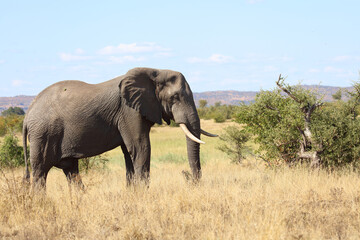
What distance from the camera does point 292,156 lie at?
36.7 ft

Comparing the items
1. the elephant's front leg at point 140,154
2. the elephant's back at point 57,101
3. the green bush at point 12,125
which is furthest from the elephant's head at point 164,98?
the green bush at point 12,125

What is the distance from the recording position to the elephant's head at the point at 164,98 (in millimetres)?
8391

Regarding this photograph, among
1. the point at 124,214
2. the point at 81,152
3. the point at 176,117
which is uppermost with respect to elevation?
the point at 176,117

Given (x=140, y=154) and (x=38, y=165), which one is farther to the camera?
(x=38, y=165)

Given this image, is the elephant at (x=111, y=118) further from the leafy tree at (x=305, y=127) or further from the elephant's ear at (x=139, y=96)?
the leafy tree at (x=305, y=127)

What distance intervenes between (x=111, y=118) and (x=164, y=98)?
46.3 inches

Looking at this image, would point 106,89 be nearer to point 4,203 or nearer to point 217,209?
point 4,203

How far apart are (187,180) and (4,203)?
349 cm

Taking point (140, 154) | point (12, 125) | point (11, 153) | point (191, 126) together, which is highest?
point (191, 126)

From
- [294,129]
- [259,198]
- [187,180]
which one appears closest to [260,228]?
[259,198]

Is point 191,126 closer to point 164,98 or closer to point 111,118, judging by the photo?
point 164,98

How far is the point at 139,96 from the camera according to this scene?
27.5 feet

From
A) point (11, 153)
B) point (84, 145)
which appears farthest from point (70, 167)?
point (11, 153)

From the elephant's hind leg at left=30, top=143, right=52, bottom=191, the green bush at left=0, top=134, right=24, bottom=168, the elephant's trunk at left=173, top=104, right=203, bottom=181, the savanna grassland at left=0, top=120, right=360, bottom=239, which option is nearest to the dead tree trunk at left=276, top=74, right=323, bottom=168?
the savanna grassland at left=0, top=120, right=360, bottom=239
